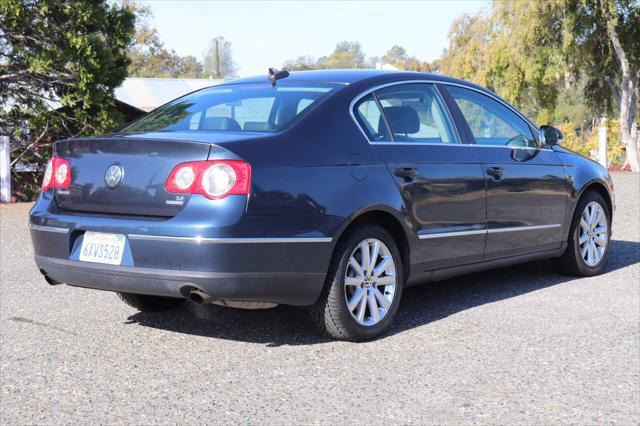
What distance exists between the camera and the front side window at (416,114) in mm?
6066

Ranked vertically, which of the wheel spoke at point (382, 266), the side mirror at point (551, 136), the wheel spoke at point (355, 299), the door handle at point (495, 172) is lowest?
the wheel spoke at point (355, 299)

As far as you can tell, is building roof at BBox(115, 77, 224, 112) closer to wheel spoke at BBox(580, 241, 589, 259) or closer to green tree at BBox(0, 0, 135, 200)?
green tree at BBox(0, 0, 135, 200)

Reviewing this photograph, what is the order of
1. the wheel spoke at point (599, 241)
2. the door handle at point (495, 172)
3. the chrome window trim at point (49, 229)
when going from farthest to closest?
the wheel spoke at point (599, 241)
the door handle at point (495, 172)
the chrome window trim at point (49, 229)

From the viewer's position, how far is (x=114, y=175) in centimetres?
525

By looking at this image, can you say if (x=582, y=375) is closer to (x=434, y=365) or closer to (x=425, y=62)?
(x=434, y=365)

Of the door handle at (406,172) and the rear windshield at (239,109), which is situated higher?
the rear windshield at (239,109)

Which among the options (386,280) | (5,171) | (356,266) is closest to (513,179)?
(386,280)

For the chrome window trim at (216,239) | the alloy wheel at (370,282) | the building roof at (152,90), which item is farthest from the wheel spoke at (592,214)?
the building roof at (152,90)

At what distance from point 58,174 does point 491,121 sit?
11.2 ft

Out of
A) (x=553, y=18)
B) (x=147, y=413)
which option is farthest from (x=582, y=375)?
(x=553, y=18)

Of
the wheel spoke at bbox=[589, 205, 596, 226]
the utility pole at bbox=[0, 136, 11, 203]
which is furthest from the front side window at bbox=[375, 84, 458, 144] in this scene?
the utility pole at bbox=[0, 136, 11, 203]

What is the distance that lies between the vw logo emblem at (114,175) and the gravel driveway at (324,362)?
1.00 metres

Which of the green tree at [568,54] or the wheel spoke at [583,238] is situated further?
the green tree at [568,54]

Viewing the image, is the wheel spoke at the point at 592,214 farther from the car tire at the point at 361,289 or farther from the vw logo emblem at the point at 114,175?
the vw logo emblem at the point at 114,175
